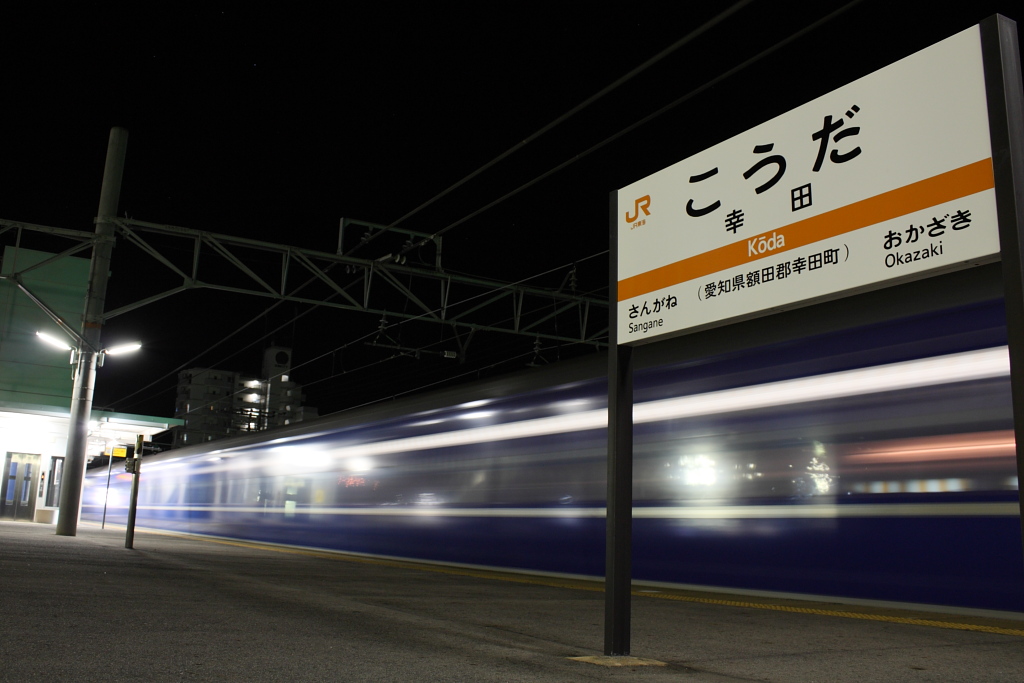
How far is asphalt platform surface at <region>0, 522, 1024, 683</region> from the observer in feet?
10.8

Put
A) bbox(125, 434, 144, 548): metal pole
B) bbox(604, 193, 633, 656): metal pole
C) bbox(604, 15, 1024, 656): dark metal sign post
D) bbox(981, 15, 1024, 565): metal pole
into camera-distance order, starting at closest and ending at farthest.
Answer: bbox(981, 15, 1024, 565): metal pole, bbox(604, 15, 1024, 656): dark metal sign post, bbox(604, 193, 633, 656): metal pole, bbox(125, 434, 144, 548): metal pole

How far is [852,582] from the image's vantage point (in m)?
5.34

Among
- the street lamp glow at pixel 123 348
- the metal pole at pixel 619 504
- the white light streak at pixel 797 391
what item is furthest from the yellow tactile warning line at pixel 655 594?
the street lamp glow at pixel 123 348

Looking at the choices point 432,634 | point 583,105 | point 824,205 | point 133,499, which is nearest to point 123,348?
point 133,499

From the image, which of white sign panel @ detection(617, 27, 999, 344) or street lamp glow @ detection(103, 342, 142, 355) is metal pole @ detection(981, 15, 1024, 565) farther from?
street lamp glow @ detection(103, 342, 142, 355)

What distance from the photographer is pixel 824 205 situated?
320 centimetres

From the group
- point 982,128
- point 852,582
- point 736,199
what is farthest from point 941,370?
point 982,128

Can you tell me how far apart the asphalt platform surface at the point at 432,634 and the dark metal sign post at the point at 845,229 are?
65 centimetres

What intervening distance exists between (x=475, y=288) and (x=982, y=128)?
1368 cm

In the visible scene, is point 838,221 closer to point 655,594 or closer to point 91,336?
point 655,594

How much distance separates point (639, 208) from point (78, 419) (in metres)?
13.3

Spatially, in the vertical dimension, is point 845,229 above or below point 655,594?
above

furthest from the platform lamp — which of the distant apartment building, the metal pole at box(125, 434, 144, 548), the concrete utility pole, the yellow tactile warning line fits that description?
the distant apartment building

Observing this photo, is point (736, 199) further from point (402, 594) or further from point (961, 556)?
point (402, 594)
